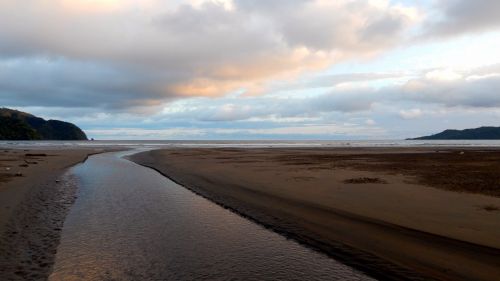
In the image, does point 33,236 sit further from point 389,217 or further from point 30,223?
point 389,217

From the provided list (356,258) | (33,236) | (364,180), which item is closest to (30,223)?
(33,236)

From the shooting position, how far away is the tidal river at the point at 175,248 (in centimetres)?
927

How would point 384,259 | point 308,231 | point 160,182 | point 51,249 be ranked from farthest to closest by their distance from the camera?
point 160,182, point 308,231, point 51,249, point 384,259

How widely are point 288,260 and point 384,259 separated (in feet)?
8.16

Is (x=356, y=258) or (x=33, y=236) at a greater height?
(x=33, y=236)

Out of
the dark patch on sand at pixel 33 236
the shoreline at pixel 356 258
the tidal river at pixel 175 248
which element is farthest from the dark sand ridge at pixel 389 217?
the dark patch on sand at pixel 33 236

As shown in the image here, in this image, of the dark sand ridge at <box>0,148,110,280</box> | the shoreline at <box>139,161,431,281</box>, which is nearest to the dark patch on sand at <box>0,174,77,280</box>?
the dark sand ridge at <box>0,148,110,280</box>

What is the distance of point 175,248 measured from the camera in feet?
36.9

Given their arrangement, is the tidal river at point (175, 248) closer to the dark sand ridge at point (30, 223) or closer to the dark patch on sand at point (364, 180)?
the dark sand ridge at point (30, 223)

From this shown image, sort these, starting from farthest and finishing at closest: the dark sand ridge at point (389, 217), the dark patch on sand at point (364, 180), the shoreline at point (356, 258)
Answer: the dark patch on sand at point (364, 180), the dark sand ridge at point (389, 217), the shoreline at point (356, 258)

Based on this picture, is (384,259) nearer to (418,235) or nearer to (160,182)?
(418,235)

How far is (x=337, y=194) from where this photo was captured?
60.4ft

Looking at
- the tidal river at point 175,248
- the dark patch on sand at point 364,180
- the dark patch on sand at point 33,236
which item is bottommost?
the tidal river at point 175,248

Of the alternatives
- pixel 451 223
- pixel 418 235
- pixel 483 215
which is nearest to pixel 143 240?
pixel 418 235
